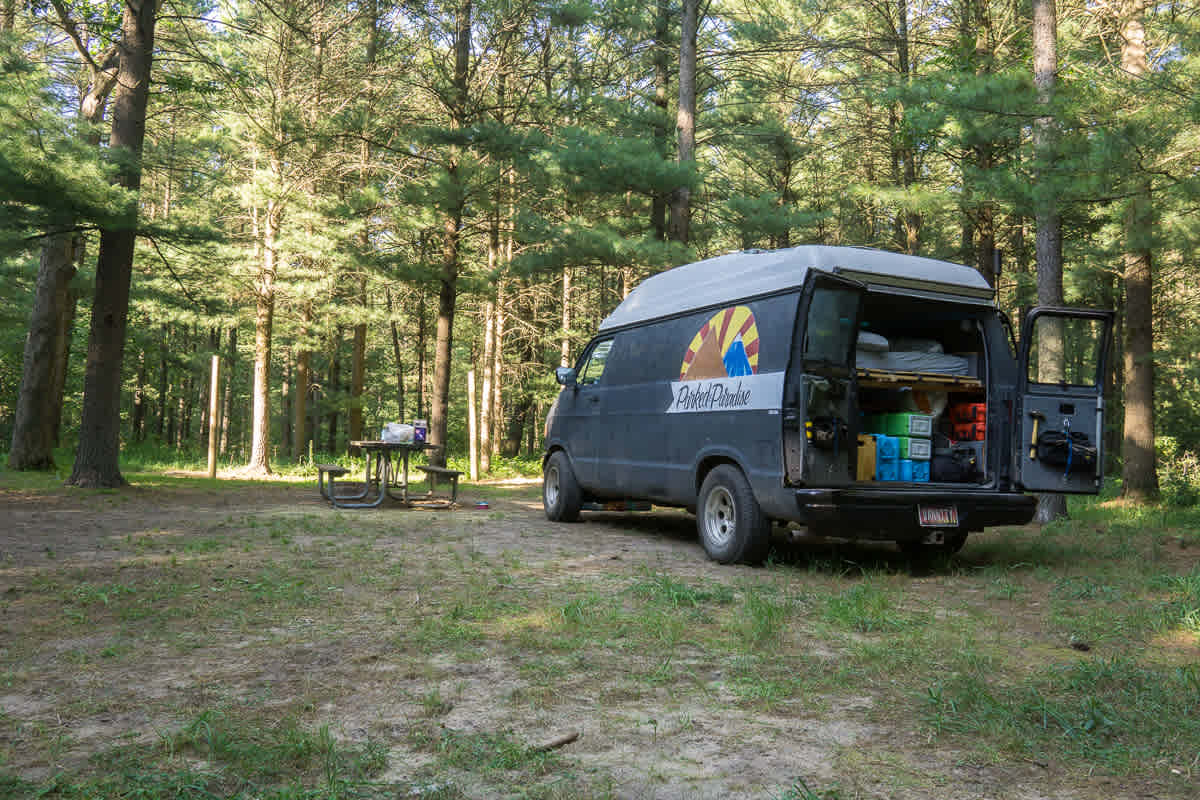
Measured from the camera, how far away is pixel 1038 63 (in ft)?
31.8

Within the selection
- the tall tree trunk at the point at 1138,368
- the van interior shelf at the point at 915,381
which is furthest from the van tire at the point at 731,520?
the tall tree trunk at the point at 1138,368

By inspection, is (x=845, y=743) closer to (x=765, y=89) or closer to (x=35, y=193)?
(x=35, y=193)

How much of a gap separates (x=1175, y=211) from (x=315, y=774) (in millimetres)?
9616

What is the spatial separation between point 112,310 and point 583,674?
1105cm

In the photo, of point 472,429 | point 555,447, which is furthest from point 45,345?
point 555,447

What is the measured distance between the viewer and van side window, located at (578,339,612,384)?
9.73 metres

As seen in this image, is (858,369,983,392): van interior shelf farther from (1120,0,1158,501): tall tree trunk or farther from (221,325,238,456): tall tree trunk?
(221,325,238,456): tall tree trunk

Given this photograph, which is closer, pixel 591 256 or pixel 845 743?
pixel 845 743

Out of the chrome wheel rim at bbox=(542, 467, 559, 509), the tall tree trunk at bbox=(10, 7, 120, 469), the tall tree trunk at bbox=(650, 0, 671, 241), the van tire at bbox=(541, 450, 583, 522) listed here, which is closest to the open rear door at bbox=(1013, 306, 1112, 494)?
the van tire at bbox=(541, 450, 583, 522)

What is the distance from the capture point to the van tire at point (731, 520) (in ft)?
22.3

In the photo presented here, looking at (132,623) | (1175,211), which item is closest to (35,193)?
(132,623)

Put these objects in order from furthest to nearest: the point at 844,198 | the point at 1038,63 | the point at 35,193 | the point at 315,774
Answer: the point at 844,198 < the point at 35,193 < the point at 1038,63 < the point at 315,774

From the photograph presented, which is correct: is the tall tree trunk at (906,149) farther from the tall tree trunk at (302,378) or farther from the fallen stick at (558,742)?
the fallen stick at (558,742)

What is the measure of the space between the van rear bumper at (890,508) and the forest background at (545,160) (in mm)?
3321
